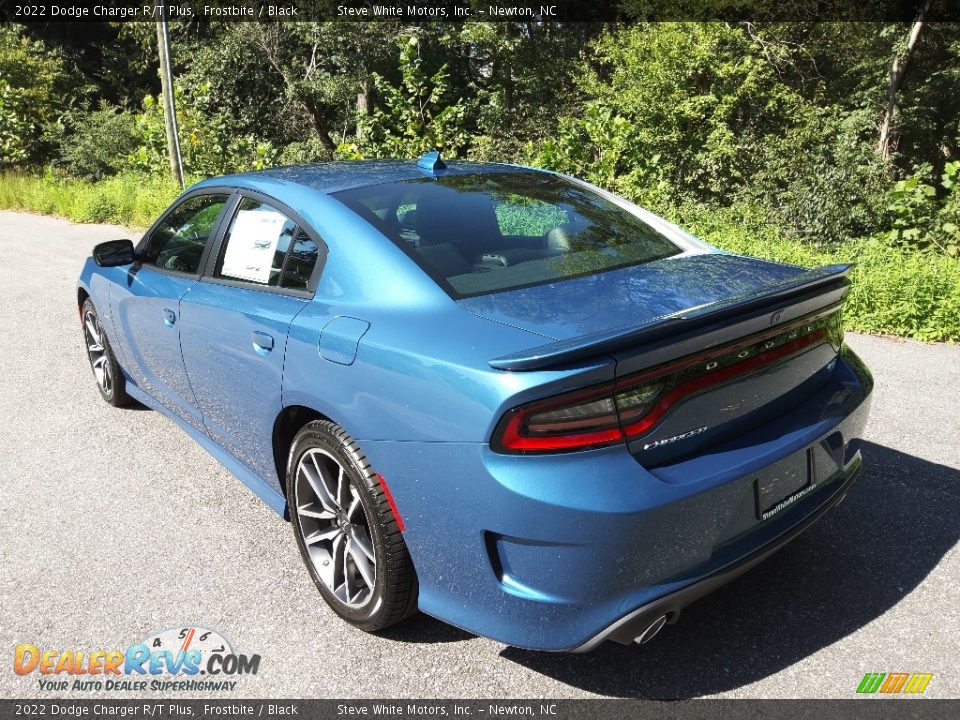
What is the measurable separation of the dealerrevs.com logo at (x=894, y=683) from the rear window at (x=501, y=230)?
155 cm

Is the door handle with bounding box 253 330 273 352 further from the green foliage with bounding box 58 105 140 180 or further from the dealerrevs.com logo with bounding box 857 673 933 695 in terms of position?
the green foliage with bounding box 58 105 140 180

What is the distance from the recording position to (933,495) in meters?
3.62

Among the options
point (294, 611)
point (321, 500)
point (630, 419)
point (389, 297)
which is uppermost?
point (389, 297)

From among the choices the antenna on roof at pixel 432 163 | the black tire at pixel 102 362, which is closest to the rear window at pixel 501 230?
the antenna on roof at pixel 432 163

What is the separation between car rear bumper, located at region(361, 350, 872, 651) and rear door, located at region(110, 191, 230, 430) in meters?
1.75

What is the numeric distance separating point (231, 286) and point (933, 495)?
3.19 meters

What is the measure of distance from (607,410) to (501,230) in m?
1.19

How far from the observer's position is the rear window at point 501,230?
2805mm

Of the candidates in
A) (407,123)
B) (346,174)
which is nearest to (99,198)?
(407,123)

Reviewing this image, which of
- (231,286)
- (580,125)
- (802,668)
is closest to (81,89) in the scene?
(580,125)

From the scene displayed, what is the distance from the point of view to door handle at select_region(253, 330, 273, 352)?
9.73 feet

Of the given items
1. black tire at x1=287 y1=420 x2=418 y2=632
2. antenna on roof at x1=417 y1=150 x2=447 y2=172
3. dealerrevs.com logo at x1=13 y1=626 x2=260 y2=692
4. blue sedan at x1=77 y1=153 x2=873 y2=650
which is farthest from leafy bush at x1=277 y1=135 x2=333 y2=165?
dealerrevs.com logo at x1=13 y1=626 x2=260 y2=692

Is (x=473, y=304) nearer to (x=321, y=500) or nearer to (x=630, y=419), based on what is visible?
(x=630, y=419)

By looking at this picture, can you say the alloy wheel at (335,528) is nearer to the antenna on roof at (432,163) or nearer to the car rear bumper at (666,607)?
the car rear bumper at (666,607)
